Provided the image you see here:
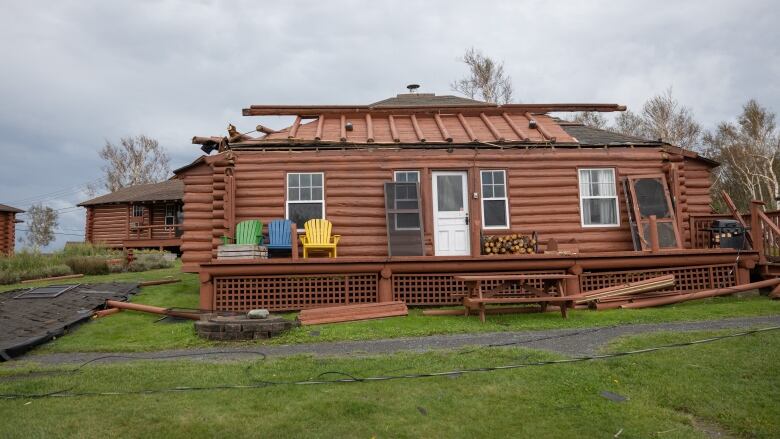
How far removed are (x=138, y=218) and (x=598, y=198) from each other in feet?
91.8

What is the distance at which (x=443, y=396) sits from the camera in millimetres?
4512

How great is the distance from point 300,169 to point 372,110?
A: 10.4 ft

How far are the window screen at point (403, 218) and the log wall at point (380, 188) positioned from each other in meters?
0.25

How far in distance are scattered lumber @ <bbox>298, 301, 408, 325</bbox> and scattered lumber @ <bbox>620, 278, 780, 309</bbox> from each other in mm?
4557

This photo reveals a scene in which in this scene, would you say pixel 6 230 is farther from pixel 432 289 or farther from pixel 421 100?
pixel 432 289

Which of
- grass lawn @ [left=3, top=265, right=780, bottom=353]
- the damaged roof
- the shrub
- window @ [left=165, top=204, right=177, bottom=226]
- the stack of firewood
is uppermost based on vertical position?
the damaged roof

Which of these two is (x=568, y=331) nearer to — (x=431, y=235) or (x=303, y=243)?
(x=431, y=235)

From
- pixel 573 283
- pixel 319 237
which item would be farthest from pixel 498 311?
pixel 319 237

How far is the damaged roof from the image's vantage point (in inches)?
1151

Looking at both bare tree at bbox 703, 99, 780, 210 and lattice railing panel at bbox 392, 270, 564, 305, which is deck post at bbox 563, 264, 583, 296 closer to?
lattice railing panel at bbox 392, 270, 564, 305

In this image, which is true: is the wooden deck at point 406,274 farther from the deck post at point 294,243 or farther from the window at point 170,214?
the window at point 170,214

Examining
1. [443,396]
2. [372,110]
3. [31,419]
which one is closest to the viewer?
[31,419]

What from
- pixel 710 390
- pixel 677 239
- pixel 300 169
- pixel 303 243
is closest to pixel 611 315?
pixel 677 239

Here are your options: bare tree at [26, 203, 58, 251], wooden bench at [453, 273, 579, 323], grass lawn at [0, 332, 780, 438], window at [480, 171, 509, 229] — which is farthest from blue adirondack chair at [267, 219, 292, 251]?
bare tree at [26, 203, 58, 251]
